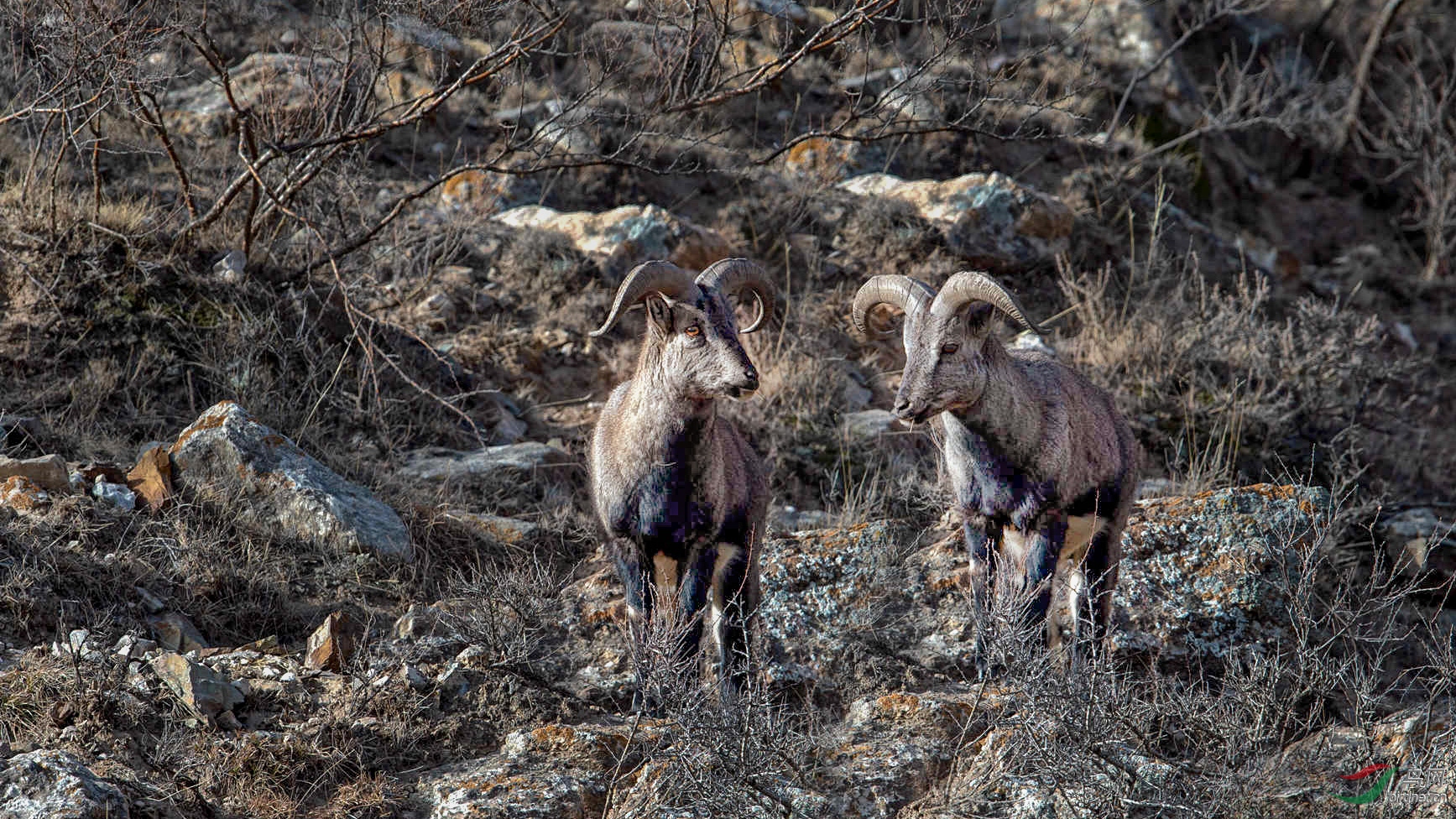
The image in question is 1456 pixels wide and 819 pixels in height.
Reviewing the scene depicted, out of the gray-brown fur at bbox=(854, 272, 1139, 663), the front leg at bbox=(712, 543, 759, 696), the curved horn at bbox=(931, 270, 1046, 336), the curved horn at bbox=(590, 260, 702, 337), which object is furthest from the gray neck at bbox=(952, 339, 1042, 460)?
the curved horn at bbox=(590, 260, 702, 337)

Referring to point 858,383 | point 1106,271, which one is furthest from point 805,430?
point 1106,271

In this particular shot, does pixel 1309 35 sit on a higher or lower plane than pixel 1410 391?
higher

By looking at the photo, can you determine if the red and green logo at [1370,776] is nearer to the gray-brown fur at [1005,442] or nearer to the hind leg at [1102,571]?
the gray-brown fur at [1005,442]

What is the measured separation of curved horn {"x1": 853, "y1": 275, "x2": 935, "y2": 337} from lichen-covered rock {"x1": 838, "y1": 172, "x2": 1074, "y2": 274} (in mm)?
5433

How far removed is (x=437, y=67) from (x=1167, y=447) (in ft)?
23.8

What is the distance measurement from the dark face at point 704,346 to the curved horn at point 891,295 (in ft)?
2.88

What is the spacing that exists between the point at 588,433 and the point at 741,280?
3.44 metres

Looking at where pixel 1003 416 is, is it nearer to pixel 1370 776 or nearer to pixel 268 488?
pixel 1370 776

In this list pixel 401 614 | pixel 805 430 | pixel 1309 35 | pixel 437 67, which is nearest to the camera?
pixel 401 614

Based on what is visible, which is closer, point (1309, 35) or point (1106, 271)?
point (1106, 271)

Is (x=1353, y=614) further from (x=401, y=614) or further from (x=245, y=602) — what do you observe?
(x=245, y=602)

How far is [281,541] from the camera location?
758cm

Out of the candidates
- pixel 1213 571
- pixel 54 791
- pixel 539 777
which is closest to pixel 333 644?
pixel 539 777

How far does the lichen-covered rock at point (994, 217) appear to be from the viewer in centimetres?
1259
